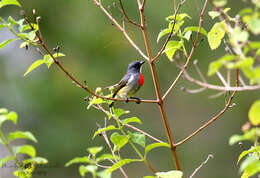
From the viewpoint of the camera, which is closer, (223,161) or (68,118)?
(68,118)

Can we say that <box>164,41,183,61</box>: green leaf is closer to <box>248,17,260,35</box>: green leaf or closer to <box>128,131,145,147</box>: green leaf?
<box>128,131,145,147</box>: green leaf

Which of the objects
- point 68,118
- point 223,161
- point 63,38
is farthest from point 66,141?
point 223,161

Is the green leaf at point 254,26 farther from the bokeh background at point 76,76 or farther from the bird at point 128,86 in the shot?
the bokeh background at point 76,76

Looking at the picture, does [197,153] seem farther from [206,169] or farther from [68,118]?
[68,118]

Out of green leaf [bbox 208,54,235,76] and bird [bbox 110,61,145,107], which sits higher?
green leaf [bbox 208,54,235,76]

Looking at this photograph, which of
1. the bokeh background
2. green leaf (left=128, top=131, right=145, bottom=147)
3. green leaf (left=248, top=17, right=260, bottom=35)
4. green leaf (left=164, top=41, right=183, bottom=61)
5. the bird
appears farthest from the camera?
the bokeh background

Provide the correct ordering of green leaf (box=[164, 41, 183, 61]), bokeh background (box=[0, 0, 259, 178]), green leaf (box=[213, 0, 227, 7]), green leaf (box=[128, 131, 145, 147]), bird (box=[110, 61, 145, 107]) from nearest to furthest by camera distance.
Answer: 1. green leaf (box=[213, 0, 227, 7])
2. green leaf (box=[128, 131, 145, 147])
3. green leaf (box=[164, 41, 183, 61])
4. bird (box=[110, 61, 145, 107])
5. bokeh background (box=[0, 0, 259, 178])

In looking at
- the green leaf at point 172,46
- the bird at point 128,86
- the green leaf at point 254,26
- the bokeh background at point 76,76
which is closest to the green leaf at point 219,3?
the green leaf at point 254,26

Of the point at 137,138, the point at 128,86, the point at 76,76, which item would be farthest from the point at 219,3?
the point at 76,76

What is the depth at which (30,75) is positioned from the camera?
1032cm

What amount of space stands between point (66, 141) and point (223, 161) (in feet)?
15.7

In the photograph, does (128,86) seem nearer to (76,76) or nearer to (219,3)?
(219,3)

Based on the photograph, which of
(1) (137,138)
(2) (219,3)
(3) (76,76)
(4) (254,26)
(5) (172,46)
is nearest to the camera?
(4) (254,26)


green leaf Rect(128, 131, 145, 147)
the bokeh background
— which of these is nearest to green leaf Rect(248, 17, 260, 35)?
green leaf Rect(128, 131, 145, 147)
